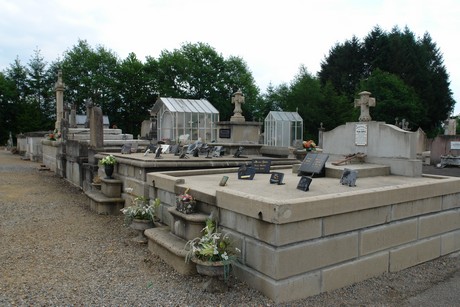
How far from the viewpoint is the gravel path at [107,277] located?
14.5ft

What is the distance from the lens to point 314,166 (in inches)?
287

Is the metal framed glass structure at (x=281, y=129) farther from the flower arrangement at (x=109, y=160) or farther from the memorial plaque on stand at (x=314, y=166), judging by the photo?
the memorial plaque on stand at (x=314, y=166)

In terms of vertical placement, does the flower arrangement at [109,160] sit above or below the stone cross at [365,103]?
below

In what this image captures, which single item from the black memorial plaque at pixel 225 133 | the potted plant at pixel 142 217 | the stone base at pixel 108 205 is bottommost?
the stone base at pixel 108 205

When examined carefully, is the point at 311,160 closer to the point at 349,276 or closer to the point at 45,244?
the point at 349,276

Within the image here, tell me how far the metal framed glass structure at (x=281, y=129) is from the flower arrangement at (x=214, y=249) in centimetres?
2016

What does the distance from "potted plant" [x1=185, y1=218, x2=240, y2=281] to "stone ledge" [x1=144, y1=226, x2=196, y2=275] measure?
1.48 feet

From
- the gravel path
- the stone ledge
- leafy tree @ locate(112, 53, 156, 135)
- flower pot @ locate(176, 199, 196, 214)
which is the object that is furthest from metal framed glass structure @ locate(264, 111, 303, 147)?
flower pot @ locate(176, 199, 196, 214)

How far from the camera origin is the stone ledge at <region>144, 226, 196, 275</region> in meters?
5.11

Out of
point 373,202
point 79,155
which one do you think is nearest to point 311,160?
point 373,202

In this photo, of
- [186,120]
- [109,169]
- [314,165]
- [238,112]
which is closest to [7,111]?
[186,120]

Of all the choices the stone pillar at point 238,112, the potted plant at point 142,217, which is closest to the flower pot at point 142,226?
the potted plant at point 142,217

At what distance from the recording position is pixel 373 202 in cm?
505

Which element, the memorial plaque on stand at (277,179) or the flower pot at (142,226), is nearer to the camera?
the memorial plaque on stand at (277,179)
